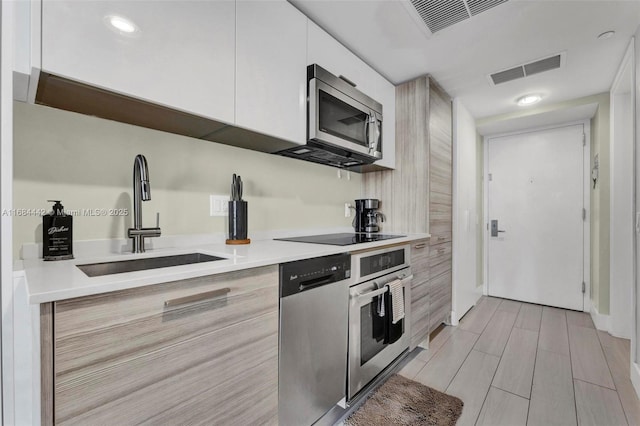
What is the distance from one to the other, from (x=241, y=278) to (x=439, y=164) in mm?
2216

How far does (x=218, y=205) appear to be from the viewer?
1.61 meters

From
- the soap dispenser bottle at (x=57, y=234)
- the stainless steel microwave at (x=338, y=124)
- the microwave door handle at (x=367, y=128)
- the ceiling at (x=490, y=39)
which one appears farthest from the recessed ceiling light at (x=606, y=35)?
the soap dispenser bottle at (x=57, y=234)

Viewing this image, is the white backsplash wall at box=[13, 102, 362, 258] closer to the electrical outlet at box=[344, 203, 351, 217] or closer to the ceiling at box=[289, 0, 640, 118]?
the electrical outlet at box=[344, 203, 351, 217]

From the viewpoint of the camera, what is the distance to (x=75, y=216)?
3.76ft

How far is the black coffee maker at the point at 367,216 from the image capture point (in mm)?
2367

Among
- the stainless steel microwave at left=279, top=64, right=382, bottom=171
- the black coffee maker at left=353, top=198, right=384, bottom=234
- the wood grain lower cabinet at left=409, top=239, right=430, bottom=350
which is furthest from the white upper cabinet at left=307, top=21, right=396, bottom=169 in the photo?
the wood grain lower cabinet at left=409, top=239, right=430, bottom=350

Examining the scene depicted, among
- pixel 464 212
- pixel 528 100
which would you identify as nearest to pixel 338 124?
pixel 464 212

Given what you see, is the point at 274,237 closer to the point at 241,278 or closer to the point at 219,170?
the point at 219,170

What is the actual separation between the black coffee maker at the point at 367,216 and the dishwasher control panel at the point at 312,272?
93 centimetres

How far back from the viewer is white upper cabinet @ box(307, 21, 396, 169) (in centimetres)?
174

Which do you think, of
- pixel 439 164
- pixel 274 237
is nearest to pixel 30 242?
pixel 274 237

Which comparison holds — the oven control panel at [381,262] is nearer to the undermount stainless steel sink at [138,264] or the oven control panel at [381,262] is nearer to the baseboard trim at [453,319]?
the undermount stainless steel sink at [138,264]

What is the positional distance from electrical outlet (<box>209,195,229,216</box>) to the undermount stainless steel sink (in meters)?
0.31

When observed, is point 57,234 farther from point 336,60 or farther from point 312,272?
point 336,60
